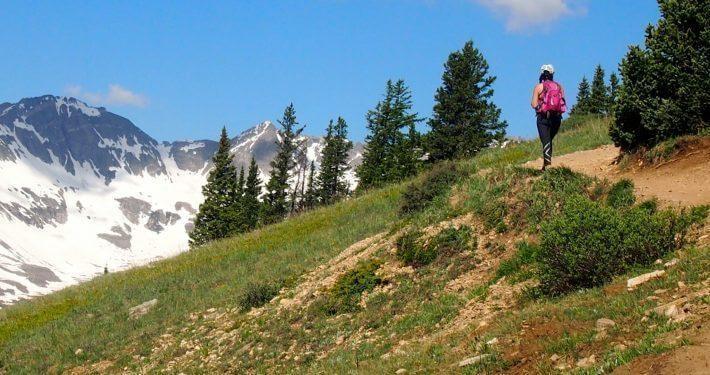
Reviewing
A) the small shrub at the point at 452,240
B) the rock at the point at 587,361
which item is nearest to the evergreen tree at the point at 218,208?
the small shrub at the point at 452,240

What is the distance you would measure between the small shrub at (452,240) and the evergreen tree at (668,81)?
4.20 m

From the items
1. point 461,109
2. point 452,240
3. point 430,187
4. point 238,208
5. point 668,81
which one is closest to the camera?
point 668,81

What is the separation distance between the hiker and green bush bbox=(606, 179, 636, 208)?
2.51 metres

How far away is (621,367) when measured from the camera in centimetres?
615

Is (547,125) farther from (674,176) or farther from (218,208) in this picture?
(218,208)

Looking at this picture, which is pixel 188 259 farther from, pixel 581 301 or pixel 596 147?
pixel 581 301

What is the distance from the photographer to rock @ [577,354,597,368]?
6.55 meters

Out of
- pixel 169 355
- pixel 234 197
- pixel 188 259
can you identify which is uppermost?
pixel 234 197

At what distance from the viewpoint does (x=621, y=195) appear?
12758 mm

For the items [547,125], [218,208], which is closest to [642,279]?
[547,125]

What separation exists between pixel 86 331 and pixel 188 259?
983cm

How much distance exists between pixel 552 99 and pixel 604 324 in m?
8.64

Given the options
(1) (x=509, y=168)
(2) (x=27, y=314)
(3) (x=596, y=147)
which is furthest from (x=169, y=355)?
(2) (x=27, y=314)

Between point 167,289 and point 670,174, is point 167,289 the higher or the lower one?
the lower one
